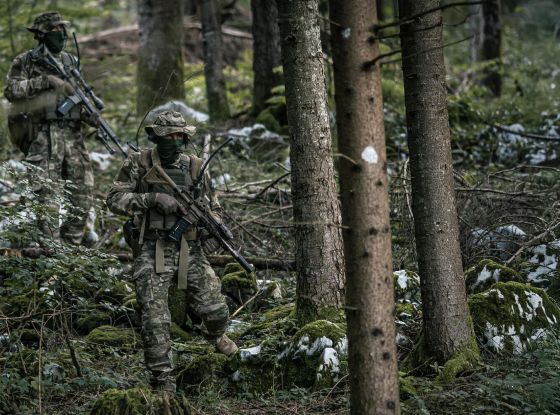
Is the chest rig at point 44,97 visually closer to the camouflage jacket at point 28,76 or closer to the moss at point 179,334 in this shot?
the camouflage jacket at point 28,76

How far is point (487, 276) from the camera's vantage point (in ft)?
24.1

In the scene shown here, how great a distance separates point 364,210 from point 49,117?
5.91 m

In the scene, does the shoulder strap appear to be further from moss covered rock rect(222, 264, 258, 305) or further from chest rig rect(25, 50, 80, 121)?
chest rig rect(25, 50, 80, 121)

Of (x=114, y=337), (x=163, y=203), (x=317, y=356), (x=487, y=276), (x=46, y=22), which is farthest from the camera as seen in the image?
(x=46, y=22)

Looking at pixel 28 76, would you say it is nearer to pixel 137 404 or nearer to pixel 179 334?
pixel 179 334

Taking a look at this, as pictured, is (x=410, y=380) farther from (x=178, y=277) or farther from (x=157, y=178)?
(x=157, y=178)

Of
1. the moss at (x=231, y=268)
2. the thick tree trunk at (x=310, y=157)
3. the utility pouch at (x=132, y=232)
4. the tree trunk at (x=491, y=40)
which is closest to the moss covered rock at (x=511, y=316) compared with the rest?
the thick tree trunk at (x=310, y=157)

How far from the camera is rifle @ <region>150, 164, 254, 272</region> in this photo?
656 cm

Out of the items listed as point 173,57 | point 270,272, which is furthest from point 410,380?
point 173,57

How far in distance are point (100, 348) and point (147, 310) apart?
0.96 metres

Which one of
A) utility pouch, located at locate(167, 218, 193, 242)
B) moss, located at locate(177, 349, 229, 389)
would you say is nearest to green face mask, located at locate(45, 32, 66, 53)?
utility pouch, located at locate(167, 218, 193, 242)

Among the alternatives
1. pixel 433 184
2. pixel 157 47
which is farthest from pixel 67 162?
pixel 157 47

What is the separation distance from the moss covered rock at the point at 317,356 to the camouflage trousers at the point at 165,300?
773 mm

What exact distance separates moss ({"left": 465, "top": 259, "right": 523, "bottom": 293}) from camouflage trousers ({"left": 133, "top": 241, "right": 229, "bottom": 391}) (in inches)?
92.3
